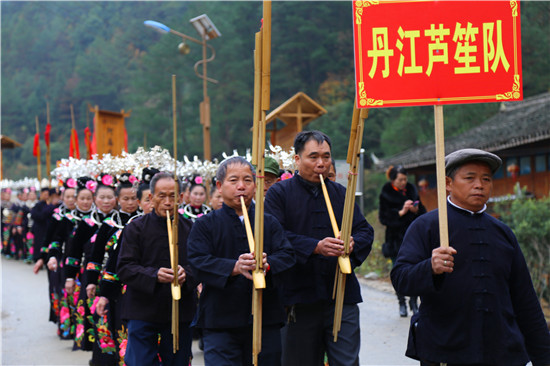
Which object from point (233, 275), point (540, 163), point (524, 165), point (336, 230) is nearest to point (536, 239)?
point (336, 230)

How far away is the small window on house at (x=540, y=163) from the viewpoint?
19.1m

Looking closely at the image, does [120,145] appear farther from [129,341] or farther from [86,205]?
[129,341]

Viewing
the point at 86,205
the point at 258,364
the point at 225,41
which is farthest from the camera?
the point at 225,41

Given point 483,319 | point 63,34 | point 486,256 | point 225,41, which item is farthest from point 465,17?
point 63,34

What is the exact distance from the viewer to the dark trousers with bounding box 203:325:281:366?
413 cm

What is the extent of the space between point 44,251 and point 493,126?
706 inches

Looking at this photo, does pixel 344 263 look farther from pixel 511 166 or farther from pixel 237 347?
pixel 511 166

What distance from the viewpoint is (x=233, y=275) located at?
4.07 meters

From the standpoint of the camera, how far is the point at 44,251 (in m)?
9.07

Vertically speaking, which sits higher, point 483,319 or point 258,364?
point 483,319

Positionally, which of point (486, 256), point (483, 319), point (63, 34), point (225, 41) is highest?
point (63, 34)

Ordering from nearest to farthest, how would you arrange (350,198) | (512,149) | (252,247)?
(252,247), (350,198), (512,149)

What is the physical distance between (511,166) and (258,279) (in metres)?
17.6

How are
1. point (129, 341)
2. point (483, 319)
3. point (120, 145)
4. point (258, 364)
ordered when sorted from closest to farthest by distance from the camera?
1. point (483, 319)
2. point (258, 364)
3. point (129, 341)
4. point (120, 145)
